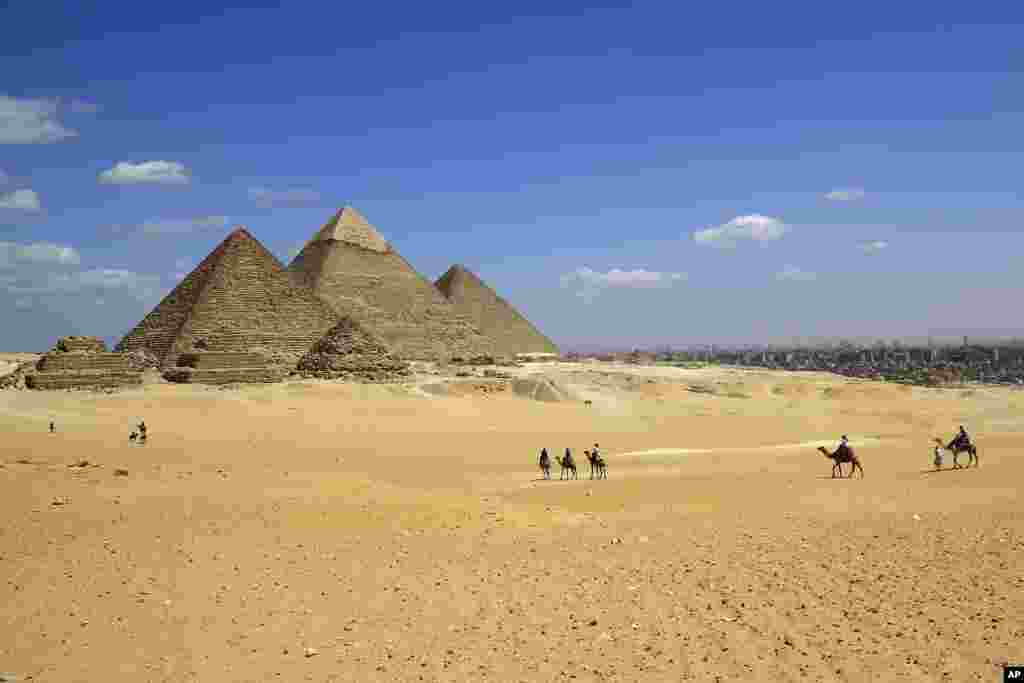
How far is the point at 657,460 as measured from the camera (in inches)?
758

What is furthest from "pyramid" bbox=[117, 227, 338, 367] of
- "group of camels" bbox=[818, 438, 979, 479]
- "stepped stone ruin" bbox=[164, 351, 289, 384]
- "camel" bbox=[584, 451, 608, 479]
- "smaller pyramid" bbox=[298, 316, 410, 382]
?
"group of camels" bbox=[818, 438, 979, 479]

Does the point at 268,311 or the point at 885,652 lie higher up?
the point at 268,311

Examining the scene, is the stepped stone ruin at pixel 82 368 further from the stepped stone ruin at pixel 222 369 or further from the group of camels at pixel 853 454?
the group of camels at pixel 853 454

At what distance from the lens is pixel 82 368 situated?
2917cm

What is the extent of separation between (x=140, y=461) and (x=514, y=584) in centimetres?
889

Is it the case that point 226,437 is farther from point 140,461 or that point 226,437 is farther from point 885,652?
point 885,652

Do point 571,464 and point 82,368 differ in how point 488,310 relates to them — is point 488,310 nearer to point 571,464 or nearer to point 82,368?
point 82,368

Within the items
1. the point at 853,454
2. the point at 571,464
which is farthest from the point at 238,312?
the point at 853,454

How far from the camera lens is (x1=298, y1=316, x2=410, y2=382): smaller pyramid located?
3503 centimetres

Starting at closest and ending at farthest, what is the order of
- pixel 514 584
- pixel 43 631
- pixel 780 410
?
pixel 43 631 < pixel 514 584 < pixel 780 410

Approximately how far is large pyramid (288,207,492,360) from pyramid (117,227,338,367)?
8651mm

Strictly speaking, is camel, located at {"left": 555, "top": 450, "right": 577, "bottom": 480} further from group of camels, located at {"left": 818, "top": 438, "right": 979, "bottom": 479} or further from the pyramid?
the pyramid

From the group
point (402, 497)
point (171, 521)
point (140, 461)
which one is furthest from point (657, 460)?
point (171, 521)

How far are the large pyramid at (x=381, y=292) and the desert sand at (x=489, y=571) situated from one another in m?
34.8
